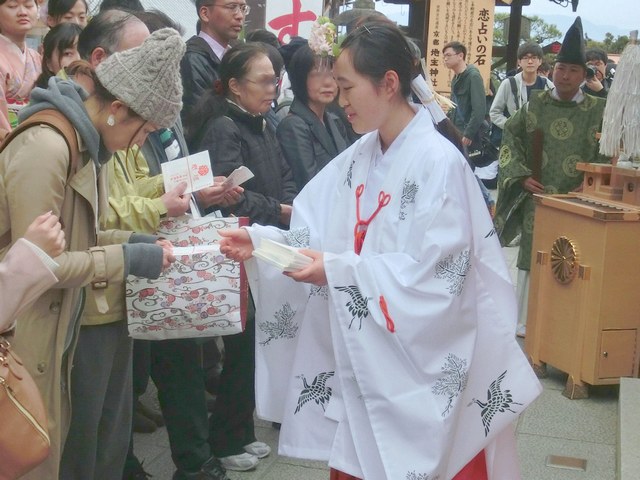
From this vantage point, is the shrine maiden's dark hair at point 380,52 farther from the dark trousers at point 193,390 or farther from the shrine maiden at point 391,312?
the dark trousers at point 193,390

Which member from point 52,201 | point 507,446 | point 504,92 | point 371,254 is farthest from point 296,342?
point 504,92

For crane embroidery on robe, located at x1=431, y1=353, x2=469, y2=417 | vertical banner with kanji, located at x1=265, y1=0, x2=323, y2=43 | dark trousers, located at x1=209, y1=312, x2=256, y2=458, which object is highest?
vertical banner with kanji, located at x1=265, y1=0, x2=323, y2=43

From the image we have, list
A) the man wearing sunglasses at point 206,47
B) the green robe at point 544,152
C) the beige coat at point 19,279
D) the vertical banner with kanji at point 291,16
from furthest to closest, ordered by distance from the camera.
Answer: the vertical banner with kanji at point 291,16
the green robe at point 544,152
the man wearing sunglasses at point 206,47
the beige coat at point 19,279

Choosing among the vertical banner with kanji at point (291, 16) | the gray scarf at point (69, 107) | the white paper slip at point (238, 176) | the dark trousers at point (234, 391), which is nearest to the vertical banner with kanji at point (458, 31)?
the vertical banner with kanji at point (291, 16)

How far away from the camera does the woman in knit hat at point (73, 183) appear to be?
96.9 inches

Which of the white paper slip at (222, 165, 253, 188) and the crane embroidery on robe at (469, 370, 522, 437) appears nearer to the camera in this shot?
→ the crane embroidery on robe at (469, 370, 522, 437)

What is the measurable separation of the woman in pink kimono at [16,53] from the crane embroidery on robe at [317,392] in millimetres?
2331

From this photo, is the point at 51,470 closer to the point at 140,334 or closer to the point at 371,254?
the point at 140,334

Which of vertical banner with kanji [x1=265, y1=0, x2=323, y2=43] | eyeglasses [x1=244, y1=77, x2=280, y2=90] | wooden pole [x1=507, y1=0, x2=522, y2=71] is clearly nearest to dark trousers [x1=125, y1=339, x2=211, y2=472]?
eyeglasses [x1=244, y1=77, x2=280, y2=90]

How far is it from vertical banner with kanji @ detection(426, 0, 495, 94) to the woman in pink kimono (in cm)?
843

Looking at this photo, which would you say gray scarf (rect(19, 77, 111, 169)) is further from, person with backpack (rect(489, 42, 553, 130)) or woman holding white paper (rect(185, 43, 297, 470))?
person with backpack (rect(489, 42, 553, 130))

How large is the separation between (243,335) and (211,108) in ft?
3.64

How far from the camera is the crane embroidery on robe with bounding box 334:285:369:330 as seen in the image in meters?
2.64

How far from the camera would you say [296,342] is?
3031 millimetres
